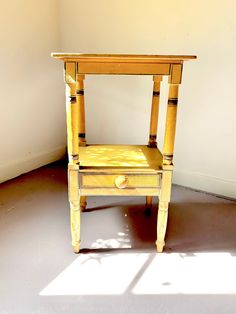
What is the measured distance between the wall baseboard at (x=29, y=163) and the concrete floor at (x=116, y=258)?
0.23 metres

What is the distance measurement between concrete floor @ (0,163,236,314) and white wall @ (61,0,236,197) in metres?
0.26

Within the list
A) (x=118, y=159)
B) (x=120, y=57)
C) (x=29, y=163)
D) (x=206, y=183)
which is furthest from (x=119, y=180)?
(x=29, y=163)

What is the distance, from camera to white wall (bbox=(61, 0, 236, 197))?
154 centimetres

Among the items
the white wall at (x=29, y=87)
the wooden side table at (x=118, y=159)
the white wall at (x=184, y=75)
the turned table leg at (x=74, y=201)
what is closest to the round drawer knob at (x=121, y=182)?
the wooden side table at (x=118, y=159)

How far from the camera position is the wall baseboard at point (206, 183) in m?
1.71

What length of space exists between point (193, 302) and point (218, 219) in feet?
1.97

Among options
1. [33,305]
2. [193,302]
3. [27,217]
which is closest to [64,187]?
[27,217]

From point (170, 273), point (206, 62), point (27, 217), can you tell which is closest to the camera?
point (170, 273)

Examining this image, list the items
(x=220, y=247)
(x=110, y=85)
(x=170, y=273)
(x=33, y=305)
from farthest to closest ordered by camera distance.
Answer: (x=110, y=85)
(x=220, y=247)
(x=170, y=273)
(x=33, y=305)

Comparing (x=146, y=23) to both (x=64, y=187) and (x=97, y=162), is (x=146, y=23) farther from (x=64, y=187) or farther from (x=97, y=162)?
(x=64, y=187)

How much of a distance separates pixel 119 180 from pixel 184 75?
888 mm

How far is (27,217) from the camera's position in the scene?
57.4 inches

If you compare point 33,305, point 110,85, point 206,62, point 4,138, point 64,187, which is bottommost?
point 33,305

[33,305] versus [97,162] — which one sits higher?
[97,162]
